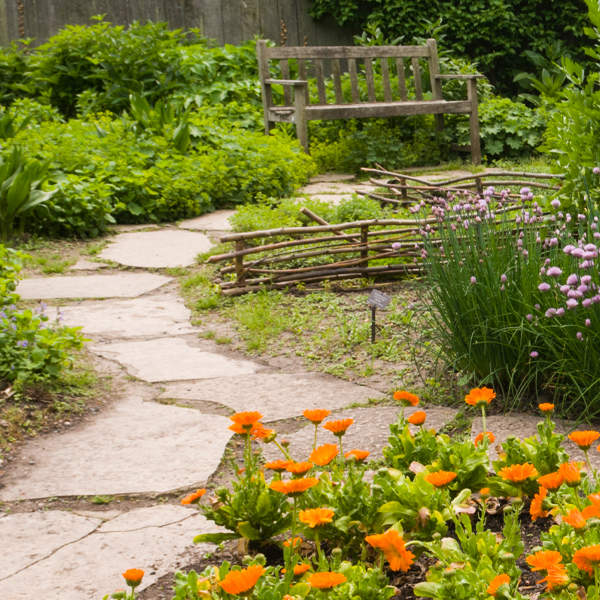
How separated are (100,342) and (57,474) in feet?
4.06

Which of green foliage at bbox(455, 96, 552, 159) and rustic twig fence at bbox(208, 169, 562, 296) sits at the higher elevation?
green foliage at bbox(455, 96, 552, 159)

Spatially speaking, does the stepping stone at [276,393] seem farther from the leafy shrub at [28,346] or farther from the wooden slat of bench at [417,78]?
the wooden slat of bench at [417,78]

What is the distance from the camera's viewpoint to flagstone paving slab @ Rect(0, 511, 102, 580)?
1746 millimetres

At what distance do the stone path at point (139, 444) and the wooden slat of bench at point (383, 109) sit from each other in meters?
3.94

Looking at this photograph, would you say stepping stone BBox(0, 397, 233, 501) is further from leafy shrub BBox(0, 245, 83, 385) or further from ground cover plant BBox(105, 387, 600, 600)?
ground cover plant BBox(105, 387, 600, 600)

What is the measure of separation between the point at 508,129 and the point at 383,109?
151 centimetres

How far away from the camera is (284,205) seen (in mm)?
5258

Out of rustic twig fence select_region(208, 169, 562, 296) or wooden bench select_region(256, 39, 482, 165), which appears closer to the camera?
rustic twig fence select_region(208, 169, 562, 296)

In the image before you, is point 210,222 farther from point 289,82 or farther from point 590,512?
point 590,512

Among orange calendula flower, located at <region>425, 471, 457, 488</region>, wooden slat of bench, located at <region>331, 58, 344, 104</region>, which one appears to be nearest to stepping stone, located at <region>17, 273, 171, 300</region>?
orange calendula flower, located at <region>425, 471, 457, 488</region>

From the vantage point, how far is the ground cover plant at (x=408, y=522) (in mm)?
1261

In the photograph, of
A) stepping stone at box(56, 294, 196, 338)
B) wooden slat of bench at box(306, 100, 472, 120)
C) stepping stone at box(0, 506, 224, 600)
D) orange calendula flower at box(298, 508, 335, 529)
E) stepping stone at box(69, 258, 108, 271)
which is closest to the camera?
orange calendula flower at box(298, 508, 335, 529)

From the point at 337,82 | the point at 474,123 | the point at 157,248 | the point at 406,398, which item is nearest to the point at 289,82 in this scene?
the point at 337,82

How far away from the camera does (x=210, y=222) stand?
5703mm
